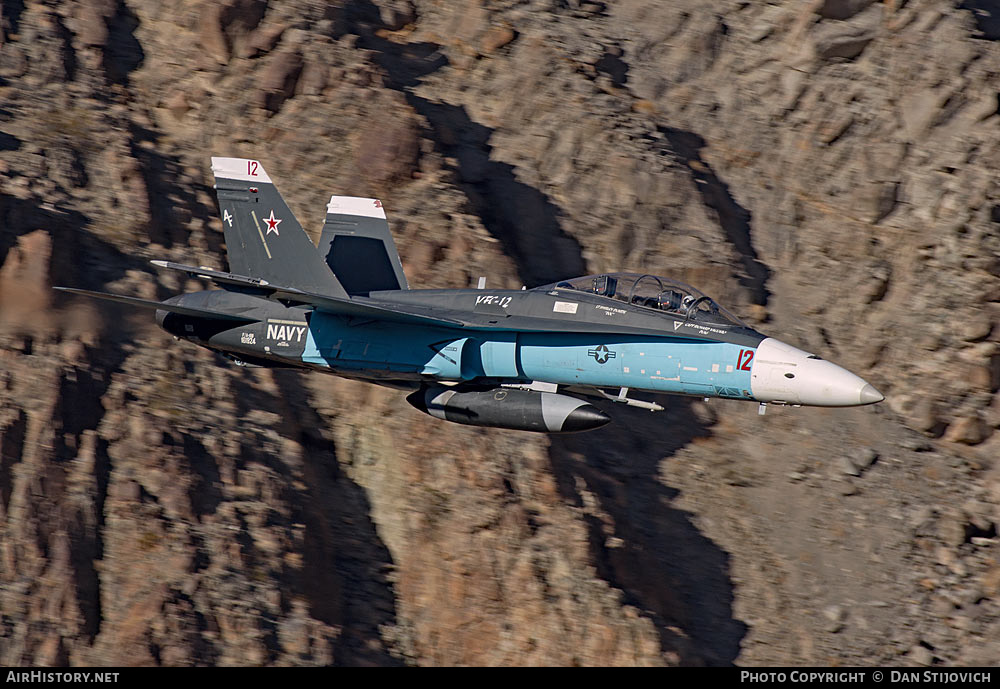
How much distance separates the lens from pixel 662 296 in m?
16.4

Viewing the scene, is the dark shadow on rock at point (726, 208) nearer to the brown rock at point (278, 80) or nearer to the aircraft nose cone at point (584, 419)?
the brown rock at point (278, 80)

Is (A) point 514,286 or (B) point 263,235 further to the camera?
(A) point 514,286

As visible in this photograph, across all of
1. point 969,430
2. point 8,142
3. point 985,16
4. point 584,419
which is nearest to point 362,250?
point 584,419

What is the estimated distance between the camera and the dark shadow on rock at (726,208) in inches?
1048

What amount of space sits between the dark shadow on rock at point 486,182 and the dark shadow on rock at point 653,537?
4179 mm

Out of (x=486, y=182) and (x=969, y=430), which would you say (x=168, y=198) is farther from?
(x=969, y=430)

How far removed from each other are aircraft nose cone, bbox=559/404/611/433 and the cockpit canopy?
1836 millimetres

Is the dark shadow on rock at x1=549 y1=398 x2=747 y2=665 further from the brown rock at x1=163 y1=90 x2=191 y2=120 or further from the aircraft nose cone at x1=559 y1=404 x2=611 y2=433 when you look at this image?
the brown rock at x1=163 y1=90 x2=191 y2=120

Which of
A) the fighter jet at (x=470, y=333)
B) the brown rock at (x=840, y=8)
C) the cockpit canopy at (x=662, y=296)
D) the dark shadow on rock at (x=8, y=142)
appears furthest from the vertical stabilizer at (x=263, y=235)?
the brown rock at (x=840, y=8)

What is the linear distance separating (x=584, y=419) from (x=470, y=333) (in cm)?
250

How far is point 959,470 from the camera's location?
24.4 metres

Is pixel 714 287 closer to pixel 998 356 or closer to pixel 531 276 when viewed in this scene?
pixel 531 276

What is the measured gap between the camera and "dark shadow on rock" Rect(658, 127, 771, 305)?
26.6 m

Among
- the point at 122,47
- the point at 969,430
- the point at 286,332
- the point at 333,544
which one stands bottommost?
the point at 969,430
